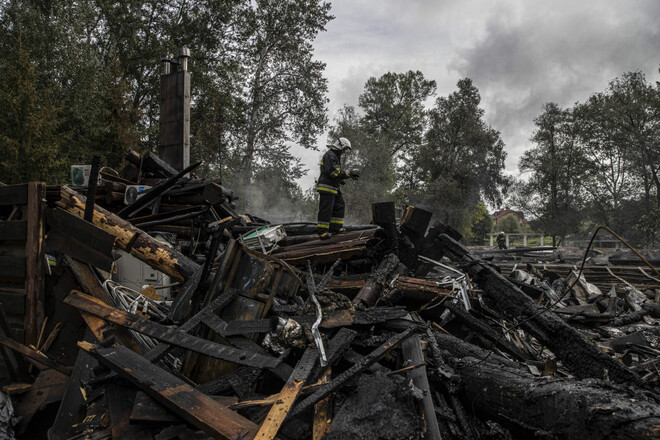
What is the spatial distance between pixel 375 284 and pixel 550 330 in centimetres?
182

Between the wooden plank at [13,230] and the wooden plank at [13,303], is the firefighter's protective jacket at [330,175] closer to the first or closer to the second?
the wooden plank at [13,230]

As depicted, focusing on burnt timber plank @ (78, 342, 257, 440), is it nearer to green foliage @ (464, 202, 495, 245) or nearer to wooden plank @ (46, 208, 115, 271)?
wooden plank @ (46, 208, 115, 271)

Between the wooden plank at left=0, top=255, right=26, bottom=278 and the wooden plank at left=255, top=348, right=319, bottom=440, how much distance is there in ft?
10.2

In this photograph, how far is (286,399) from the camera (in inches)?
80.4

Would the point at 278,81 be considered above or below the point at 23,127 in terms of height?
above

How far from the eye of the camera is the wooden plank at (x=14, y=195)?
3.60 m

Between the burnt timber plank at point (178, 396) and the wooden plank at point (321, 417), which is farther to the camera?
the wooden plank at point (321, 417)

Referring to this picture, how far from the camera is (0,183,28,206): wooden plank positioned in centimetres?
360

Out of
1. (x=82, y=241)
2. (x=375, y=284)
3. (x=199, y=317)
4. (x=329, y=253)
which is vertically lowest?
(x=199, y=317)

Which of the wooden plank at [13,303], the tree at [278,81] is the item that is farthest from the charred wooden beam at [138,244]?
the tree at [278,81]

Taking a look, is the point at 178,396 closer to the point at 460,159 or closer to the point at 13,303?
the point at 13,303

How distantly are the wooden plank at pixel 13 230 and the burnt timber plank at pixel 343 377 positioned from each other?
340cm

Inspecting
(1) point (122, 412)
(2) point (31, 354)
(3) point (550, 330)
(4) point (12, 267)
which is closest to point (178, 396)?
(1) point (122, 412)

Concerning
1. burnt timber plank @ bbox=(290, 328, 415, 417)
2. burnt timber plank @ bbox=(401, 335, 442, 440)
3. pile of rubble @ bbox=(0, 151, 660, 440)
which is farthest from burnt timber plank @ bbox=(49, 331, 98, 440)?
burnt timber plank @ bbox=(401, 335, 442, 440)
